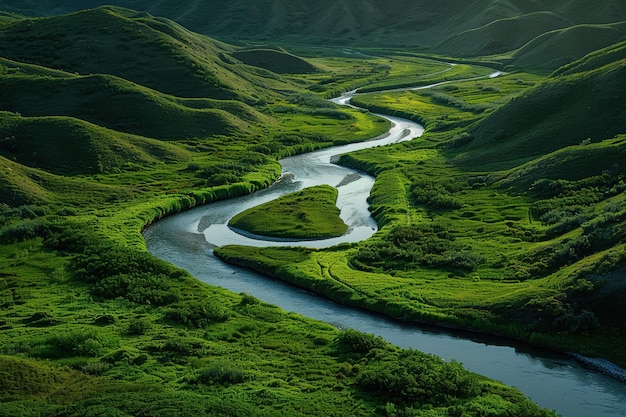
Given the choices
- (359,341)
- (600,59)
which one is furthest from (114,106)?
(359,341)

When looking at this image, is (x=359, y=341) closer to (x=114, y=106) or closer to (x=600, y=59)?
(x=600, y=59)

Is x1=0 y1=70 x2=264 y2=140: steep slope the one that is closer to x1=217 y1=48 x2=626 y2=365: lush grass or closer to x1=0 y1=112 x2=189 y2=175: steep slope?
x1=0 y1=112 x2=189 y2=175: steep slope

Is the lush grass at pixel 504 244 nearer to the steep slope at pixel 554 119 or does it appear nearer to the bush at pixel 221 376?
the steep slope at pixel 554 119

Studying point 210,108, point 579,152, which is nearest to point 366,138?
point 210,108

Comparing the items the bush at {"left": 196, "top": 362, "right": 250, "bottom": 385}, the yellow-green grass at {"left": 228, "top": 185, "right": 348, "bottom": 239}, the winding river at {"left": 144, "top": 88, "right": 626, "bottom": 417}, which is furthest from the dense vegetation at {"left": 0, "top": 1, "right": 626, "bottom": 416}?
the yellow-green grass at {"left": 228, "top": 185, "right": 348, "bottom": 239}

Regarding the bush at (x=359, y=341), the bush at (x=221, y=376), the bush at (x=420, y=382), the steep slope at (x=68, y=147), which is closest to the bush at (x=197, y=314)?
the bush at (x=221, y=376)

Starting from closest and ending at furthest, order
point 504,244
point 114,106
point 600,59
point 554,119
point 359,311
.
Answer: point 359,311, point 504,244, point 554,119, point 600,59, point 114,106
